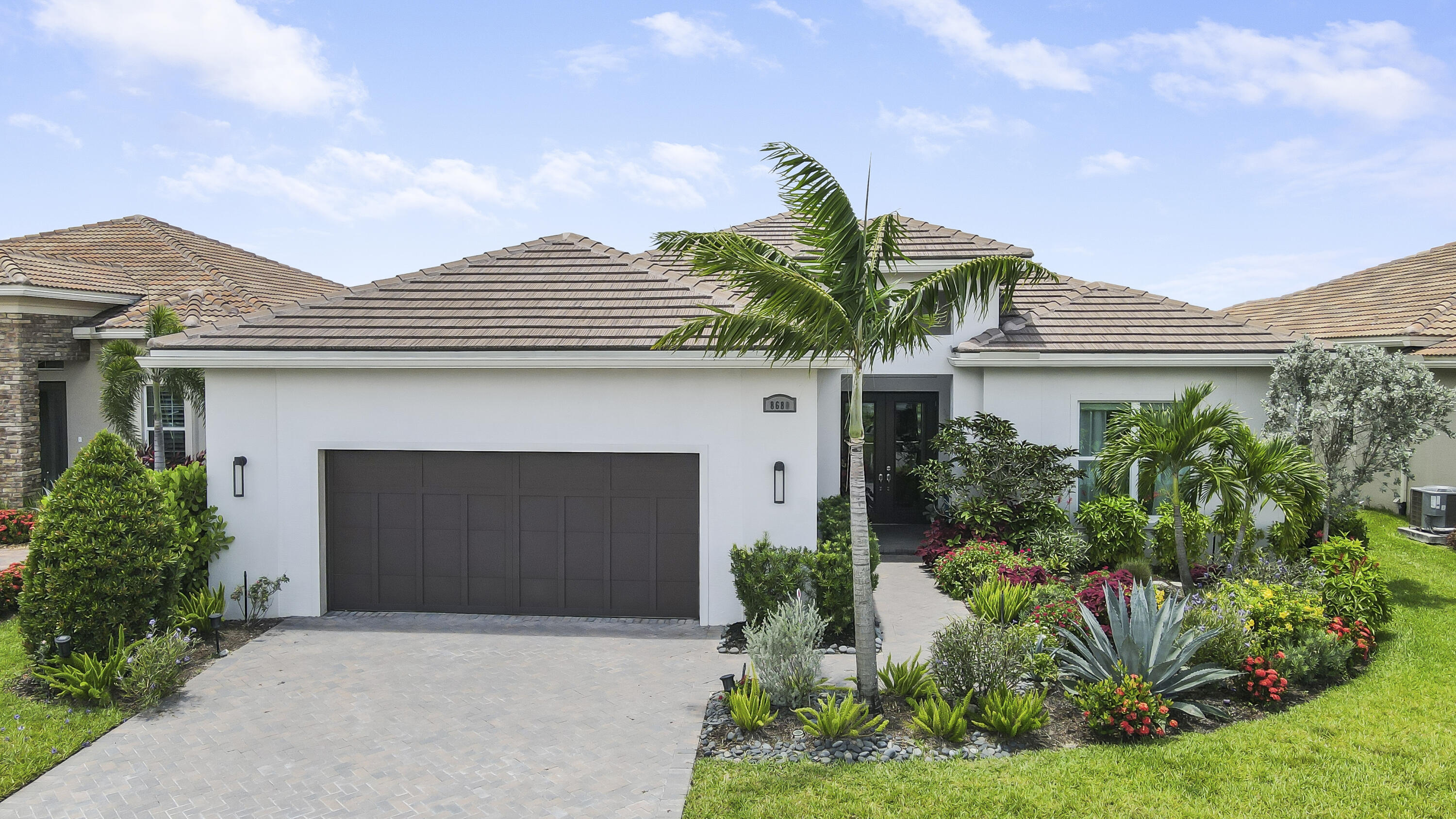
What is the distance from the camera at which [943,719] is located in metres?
6.72

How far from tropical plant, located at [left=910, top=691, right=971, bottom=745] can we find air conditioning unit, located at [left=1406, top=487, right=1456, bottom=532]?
11.4m

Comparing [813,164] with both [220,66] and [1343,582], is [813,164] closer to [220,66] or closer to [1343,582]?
[1343,582]

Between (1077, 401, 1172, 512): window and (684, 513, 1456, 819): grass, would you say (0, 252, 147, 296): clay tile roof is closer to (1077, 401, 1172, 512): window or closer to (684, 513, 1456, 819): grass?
(684, 513, 1456, 819): grass

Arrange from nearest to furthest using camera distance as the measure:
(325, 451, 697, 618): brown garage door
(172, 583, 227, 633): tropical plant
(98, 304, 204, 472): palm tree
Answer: (172, 583, 227, 633): tropical plant
(325, 451, 697, 618): brown garage door
(98, 304, 204, 472): palm tree

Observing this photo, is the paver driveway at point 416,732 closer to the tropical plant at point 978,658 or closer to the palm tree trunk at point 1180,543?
the tropical plant at point 978,658

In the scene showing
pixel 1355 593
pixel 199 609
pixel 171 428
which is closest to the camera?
pixel 1355 593

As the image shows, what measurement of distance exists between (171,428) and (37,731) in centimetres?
1042

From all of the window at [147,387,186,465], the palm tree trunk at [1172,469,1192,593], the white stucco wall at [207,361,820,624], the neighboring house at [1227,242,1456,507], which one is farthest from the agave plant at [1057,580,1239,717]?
the window at [147,387,186,465]

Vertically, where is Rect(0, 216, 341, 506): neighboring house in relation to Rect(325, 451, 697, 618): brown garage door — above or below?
above

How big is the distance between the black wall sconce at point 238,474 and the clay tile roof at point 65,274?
26.6 ft

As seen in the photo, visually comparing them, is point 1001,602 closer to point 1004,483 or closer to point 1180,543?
point 1180,543

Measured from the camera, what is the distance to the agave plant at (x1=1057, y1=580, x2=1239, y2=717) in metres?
6.97

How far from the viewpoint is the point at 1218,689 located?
7.58 m

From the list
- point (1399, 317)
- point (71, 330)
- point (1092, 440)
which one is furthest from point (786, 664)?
point (1399, 317)
